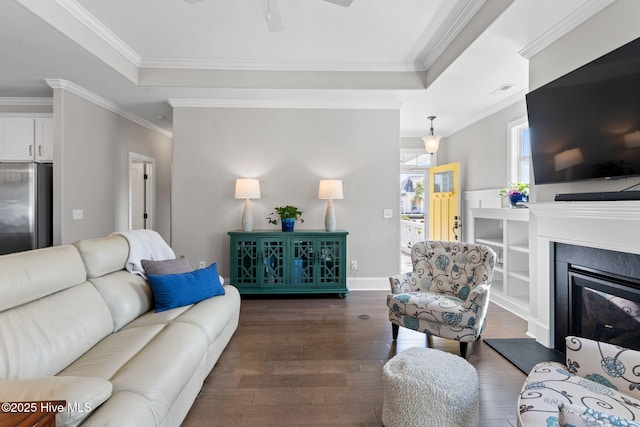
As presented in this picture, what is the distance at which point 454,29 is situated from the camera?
2932mm

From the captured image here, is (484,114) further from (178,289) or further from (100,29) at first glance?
(100,29)

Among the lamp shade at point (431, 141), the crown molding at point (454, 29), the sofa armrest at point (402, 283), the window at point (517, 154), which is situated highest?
the crown molding at point (454, 29)

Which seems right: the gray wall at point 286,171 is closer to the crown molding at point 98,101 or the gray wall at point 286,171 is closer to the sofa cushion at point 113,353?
the crown molding at point 98,101

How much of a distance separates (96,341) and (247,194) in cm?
247

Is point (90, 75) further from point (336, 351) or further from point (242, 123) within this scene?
point (336, 351)

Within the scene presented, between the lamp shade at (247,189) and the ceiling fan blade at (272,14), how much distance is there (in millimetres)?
1991

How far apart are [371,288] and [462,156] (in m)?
2.91

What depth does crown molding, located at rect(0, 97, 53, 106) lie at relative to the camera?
4.05m

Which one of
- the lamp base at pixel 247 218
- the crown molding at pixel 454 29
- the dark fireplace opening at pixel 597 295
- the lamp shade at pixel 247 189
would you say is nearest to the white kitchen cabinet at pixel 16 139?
the lamp shade at pixel 247 189

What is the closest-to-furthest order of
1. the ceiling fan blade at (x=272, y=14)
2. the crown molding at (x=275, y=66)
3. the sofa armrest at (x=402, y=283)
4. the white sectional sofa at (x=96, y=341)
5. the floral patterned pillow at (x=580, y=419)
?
1. the floral patterned pillow at (x=580, y=419)
2. the white sectional sofa at (x=96, y=341)
3. the ceiling fan blade at (x=272, y=14)
4. the sofa armrest at (x=402, y=283)
5. the crown molding at (x=275, y=66)

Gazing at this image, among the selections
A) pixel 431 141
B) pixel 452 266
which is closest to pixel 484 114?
pixel 431 141

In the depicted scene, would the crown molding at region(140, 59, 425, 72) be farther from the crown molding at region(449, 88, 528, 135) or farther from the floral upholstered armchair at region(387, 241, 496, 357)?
the floral upholstered armchair at region(387, 241, 496, 357)

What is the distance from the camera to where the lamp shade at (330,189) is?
404 centimetres

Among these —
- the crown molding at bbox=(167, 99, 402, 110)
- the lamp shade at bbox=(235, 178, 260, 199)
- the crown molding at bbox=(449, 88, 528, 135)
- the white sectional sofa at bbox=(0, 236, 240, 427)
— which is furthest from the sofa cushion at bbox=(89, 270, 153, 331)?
the crown molding at bbox=(449, 88, 528, 135)
